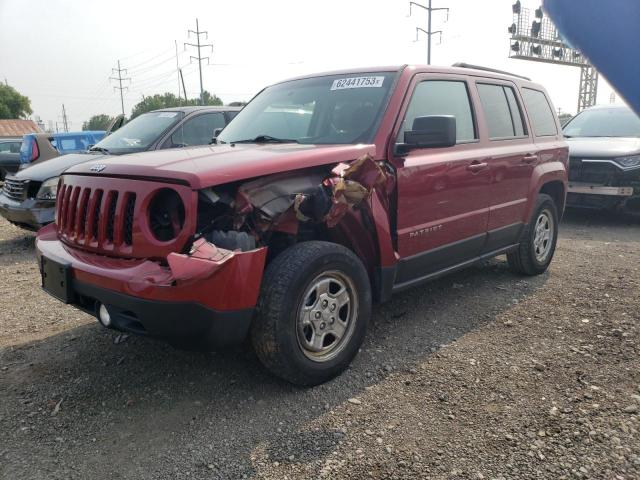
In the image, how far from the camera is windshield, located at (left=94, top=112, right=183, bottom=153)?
6.75 metres

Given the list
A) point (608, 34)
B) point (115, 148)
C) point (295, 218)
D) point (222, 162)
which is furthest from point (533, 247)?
point (115, 148)

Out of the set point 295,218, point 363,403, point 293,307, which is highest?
point 295,218

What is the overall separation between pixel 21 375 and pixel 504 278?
14.0ft

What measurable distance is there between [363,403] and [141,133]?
5.29m

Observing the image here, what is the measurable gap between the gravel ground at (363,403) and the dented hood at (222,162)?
127 cm

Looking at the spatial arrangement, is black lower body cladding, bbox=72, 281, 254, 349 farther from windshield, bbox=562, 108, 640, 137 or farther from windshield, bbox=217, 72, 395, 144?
windshield, bbox=562, 108, 640, 137

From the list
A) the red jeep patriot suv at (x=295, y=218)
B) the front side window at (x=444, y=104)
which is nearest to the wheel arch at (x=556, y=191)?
the red jeep patriot suv at (x=295, y=218)

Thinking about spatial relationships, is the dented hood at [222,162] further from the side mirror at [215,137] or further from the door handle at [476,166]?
the door handle at [476,166]

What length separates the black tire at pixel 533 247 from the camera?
5.12m

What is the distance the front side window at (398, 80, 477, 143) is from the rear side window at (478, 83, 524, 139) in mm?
268

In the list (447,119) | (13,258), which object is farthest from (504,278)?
(13,258)

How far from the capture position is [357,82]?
153 inches

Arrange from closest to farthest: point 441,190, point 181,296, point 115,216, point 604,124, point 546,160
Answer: point 181,296 → point 115,216 → point 441,190 → point 546,160 → point 604,124

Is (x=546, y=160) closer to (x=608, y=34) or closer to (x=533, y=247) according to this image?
(x=533, y=247)
